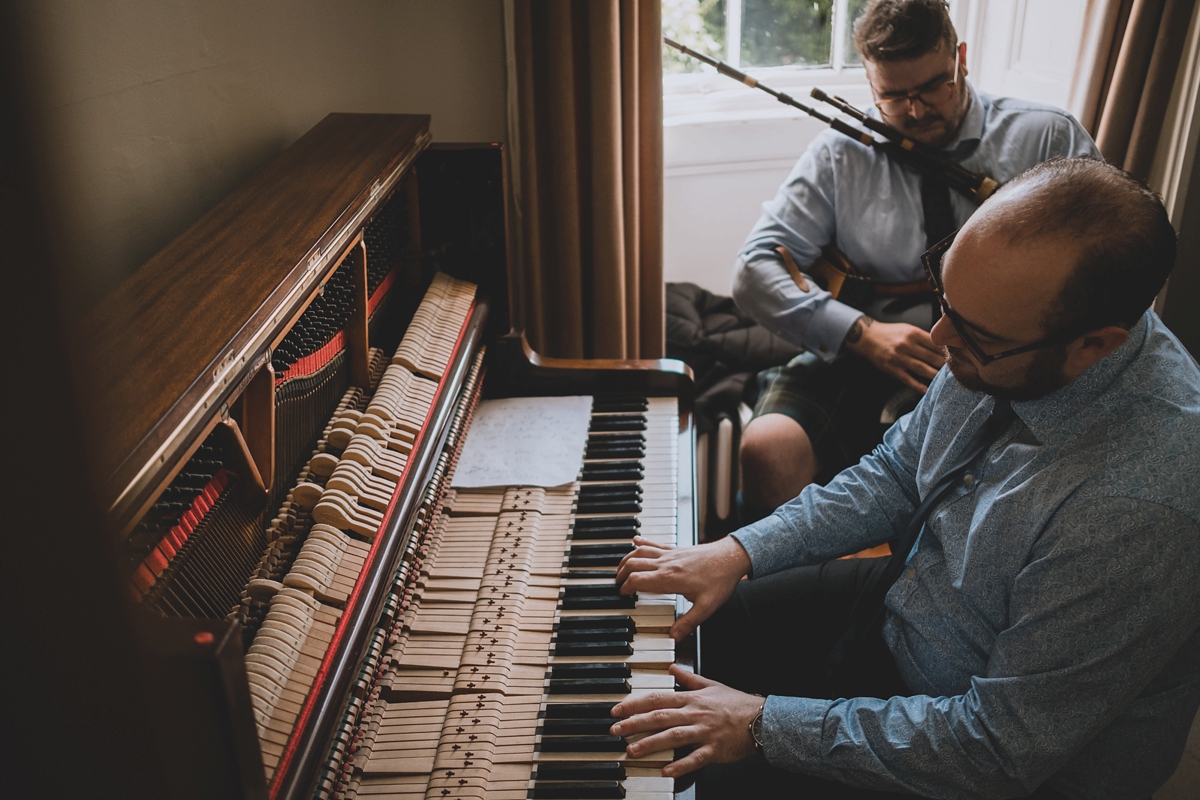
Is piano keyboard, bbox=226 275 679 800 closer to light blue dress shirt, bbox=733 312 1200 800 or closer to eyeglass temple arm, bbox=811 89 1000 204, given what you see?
light blue dress shirt, bbox=733 312 1200 800

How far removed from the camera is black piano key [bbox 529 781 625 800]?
119 centimetres

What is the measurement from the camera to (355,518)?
1.40 m

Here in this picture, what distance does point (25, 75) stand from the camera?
22 cm

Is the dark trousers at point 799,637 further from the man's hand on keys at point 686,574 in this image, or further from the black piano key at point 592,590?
the black piano key at point 592,590

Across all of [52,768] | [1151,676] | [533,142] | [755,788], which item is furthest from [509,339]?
[52,768]

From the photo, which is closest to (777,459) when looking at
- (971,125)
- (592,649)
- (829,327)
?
(829,327)

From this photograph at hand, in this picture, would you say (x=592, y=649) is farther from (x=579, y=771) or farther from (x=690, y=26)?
(x=690, y=26)

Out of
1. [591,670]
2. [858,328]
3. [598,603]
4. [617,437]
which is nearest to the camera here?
[591,670]

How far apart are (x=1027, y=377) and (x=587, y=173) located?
5.56 ft

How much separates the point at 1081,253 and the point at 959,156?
59.6 inches

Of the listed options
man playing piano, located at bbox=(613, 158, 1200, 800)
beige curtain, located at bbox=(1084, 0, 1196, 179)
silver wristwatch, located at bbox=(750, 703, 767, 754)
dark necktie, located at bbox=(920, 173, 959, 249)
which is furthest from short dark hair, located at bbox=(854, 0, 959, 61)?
silver wristwatch, located at bbox=(750, 703, 767, 754)

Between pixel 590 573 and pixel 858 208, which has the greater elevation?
pixel 858 208

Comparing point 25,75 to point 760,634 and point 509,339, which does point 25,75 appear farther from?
point 509,339

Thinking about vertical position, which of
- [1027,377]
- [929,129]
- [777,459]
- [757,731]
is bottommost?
[777,459]
